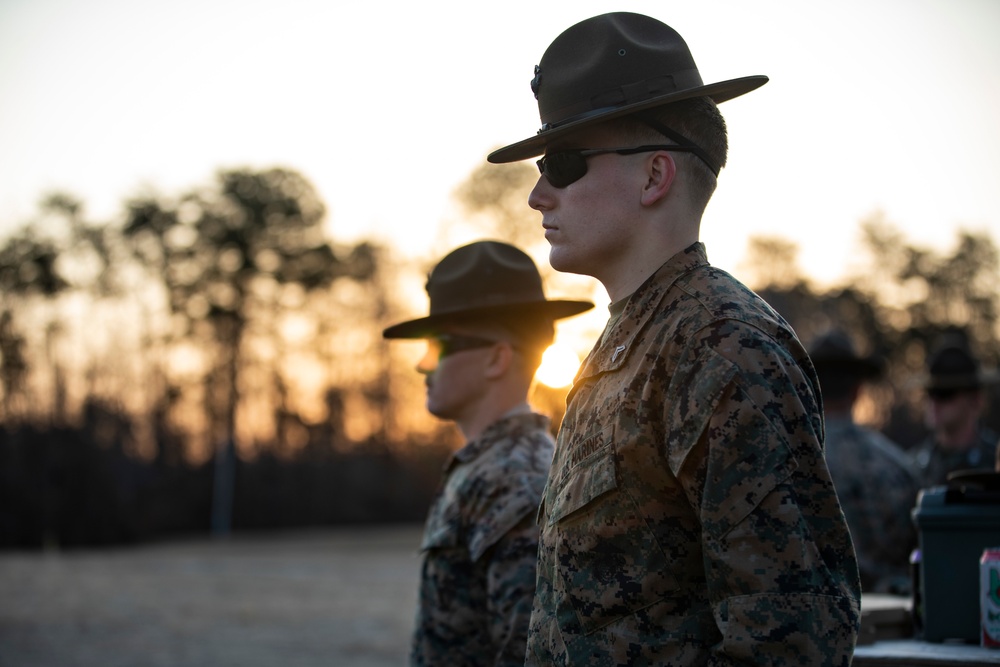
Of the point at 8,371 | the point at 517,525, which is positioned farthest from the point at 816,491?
the point at 8,371

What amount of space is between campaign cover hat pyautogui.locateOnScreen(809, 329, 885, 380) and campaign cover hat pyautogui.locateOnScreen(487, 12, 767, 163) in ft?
18.5

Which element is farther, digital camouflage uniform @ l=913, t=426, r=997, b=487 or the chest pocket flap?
digital camouflage uniform @ l=913, t=426, r=997, b=487

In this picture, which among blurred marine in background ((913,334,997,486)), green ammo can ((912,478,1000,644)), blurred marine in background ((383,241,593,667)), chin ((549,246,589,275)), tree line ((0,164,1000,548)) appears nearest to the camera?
chin ((549,246,589,275))

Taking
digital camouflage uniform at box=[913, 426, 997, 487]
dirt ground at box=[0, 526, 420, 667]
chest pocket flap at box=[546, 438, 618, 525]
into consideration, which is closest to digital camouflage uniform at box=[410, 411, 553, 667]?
chest pocket flap at box=[546, 438, 618, 525]

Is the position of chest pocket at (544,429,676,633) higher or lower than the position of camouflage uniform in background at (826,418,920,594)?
higher

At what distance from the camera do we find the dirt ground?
12172 millimetres

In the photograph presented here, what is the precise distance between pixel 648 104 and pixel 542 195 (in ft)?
1.06

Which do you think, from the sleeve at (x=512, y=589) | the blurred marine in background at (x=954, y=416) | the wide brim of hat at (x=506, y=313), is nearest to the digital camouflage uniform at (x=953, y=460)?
the blurred marine in background at (x=954, y=416)

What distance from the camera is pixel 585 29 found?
2539 millimetres

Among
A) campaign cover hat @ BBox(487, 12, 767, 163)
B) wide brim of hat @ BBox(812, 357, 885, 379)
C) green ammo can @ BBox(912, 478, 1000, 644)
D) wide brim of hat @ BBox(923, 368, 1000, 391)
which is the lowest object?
green ammo can @ BBox(912, 478, 1000, 644)

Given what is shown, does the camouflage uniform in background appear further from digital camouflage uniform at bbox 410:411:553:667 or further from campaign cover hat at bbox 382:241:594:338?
digital camouflage uniform at bbox 410:411:553:667

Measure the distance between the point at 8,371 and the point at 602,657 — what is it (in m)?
42.9

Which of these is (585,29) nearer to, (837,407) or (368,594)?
(837,407)

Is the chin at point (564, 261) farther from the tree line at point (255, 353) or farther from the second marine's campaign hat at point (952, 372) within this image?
the tree line at point (255, 353)
